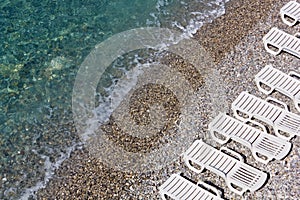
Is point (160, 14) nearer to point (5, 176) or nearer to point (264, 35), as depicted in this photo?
point (264, 35)

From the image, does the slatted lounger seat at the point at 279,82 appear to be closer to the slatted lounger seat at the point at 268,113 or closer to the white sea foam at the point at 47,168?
the slatted lounger seat at the point at 268,113

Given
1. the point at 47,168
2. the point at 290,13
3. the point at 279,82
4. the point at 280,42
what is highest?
the point at 290,13

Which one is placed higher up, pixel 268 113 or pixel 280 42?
pixel 280 42

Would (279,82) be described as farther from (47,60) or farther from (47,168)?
(47,60)

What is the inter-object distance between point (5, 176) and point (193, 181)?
11.1 feet

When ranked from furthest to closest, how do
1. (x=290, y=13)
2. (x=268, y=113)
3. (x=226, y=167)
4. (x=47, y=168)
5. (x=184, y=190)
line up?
1. (x=290, y=13)
2. (x=47, y=168)
3. (x=268, y=113)
4. (x=226, y=167)
5. (x=184, y=190)

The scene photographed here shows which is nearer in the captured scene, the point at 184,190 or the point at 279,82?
the point at 184,190

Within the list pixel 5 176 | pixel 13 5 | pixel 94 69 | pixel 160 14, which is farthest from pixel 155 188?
pixel 13 5

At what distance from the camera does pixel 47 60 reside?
11125 mm

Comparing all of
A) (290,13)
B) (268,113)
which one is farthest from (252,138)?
(290,13)

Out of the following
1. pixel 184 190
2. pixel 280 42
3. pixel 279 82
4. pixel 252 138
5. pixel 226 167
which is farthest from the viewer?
pixel 280 42

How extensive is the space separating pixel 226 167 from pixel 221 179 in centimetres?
21

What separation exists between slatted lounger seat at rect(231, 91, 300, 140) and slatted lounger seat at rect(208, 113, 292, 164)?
0.23m

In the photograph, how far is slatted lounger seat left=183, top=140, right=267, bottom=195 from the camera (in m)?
7.61
